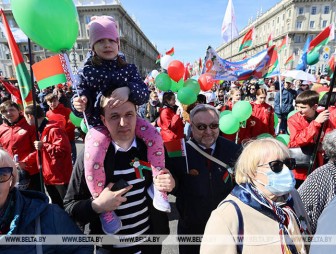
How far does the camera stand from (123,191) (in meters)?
1.38

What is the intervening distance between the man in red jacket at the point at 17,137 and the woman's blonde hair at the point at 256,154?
Answer: 281 centimetres

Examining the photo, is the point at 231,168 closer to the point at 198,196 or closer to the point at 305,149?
the point at 198,196

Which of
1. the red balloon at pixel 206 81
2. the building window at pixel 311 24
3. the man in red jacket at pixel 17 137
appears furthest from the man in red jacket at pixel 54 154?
the building window at pixel 311 24

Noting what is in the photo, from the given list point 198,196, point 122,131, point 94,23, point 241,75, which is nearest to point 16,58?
point 94,23

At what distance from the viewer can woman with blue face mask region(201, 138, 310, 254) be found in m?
1.16

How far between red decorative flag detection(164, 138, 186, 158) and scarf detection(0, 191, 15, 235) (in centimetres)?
116

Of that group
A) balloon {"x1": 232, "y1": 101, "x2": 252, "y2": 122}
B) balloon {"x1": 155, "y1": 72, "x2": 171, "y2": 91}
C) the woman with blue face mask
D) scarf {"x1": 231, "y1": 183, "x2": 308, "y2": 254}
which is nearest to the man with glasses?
the woman with blue face mask

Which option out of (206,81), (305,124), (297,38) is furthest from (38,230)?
(297,38)

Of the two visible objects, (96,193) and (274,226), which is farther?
(96,193)

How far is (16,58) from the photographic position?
2.39 m

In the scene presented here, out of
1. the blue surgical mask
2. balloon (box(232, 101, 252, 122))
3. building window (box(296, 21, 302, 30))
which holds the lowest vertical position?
the blue surgical mask

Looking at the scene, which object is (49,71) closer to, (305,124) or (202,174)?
(202,174)

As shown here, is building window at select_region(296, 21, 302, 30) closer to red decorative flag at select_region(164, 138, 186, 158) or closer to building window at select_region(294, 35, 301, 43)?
building window at select_region(294, 35, 301, 43)

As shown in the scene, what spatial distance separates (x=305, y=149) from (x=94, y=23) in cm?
281
